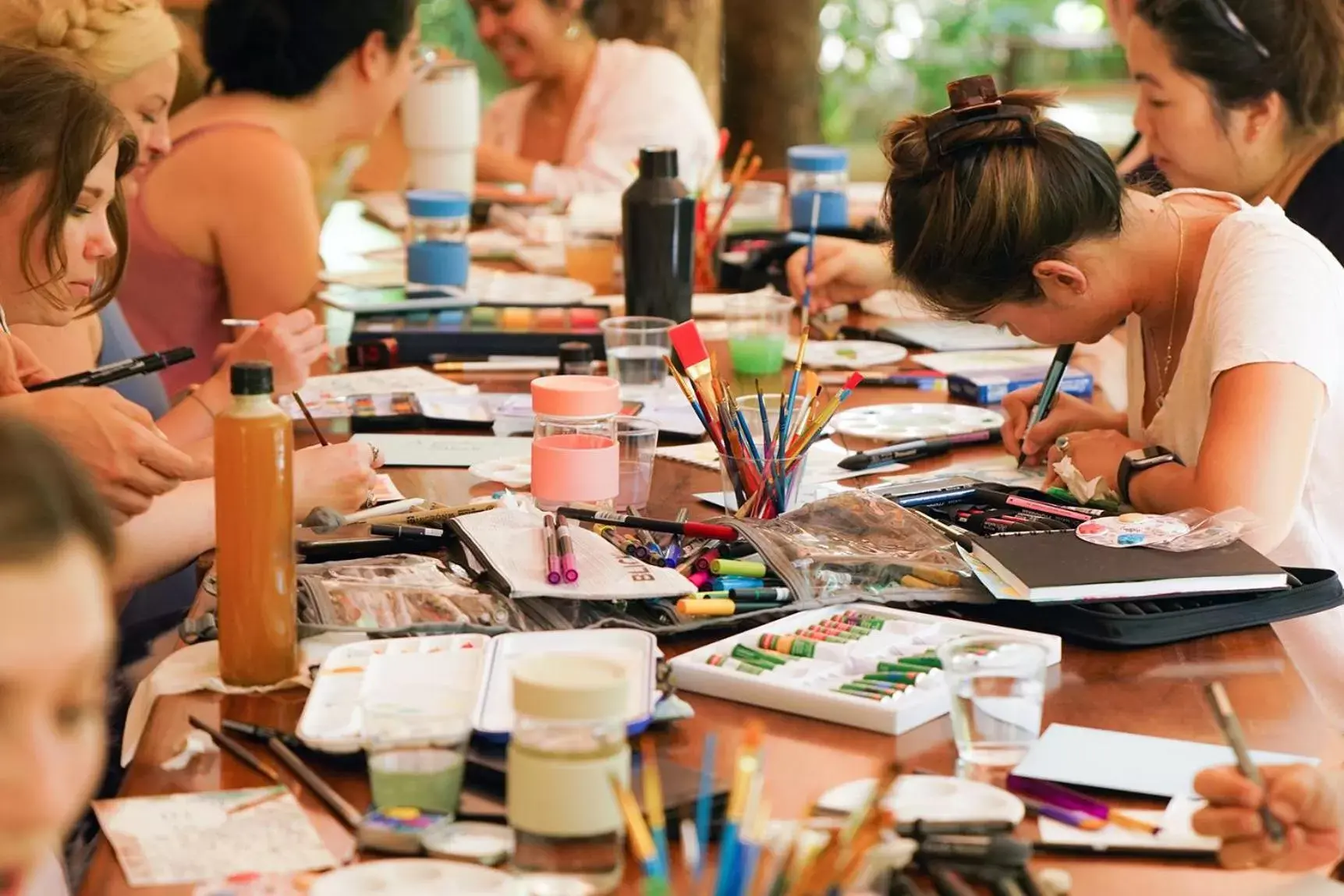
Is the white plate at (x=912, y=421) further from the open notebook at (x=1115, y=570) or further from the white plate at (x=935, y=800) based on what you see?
the white plate at (x=935, y=800)

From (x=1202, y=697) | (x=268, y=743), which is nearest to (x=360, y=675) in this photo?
(x=268, y=743)

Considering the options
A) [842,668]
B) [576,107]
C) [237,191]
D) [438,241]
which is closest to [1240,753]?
[842,668]

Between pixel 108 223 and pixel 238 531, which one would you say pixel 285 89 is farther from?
pixel 238 531

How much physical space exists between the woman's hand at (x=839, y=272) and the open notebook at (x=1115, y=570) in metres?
1.39

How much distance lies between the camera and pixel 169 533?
1.62 metres

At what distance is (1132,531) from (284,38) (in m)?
2.23

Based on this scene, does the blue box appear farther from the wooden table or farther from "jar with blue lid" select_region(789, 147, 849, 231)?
"jar with blue lid" select_region(789, 147, 849, 231)

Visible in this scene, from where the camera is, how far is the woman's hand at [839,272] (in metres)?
2.83

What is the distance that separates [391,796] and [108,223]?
1329mm

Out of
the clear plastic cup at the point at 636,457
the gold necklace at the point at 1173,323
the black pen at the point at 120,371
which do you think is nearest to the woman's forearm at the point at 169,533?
the black pen at the point at 120,371

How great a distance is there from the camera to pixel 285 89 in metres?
3.21

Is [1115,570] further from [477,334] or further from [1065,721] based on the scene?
[477,334]

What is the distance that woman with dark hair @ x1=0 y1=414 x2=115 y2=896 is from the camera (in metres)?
0.67

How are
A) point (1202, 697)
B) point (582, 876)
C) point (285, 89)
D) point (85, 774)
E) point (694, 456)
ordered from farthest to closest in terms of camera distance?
point (285, 89) < point (694, 456) < point (1202, 697) < point (582, 876) < point (85, 774)
